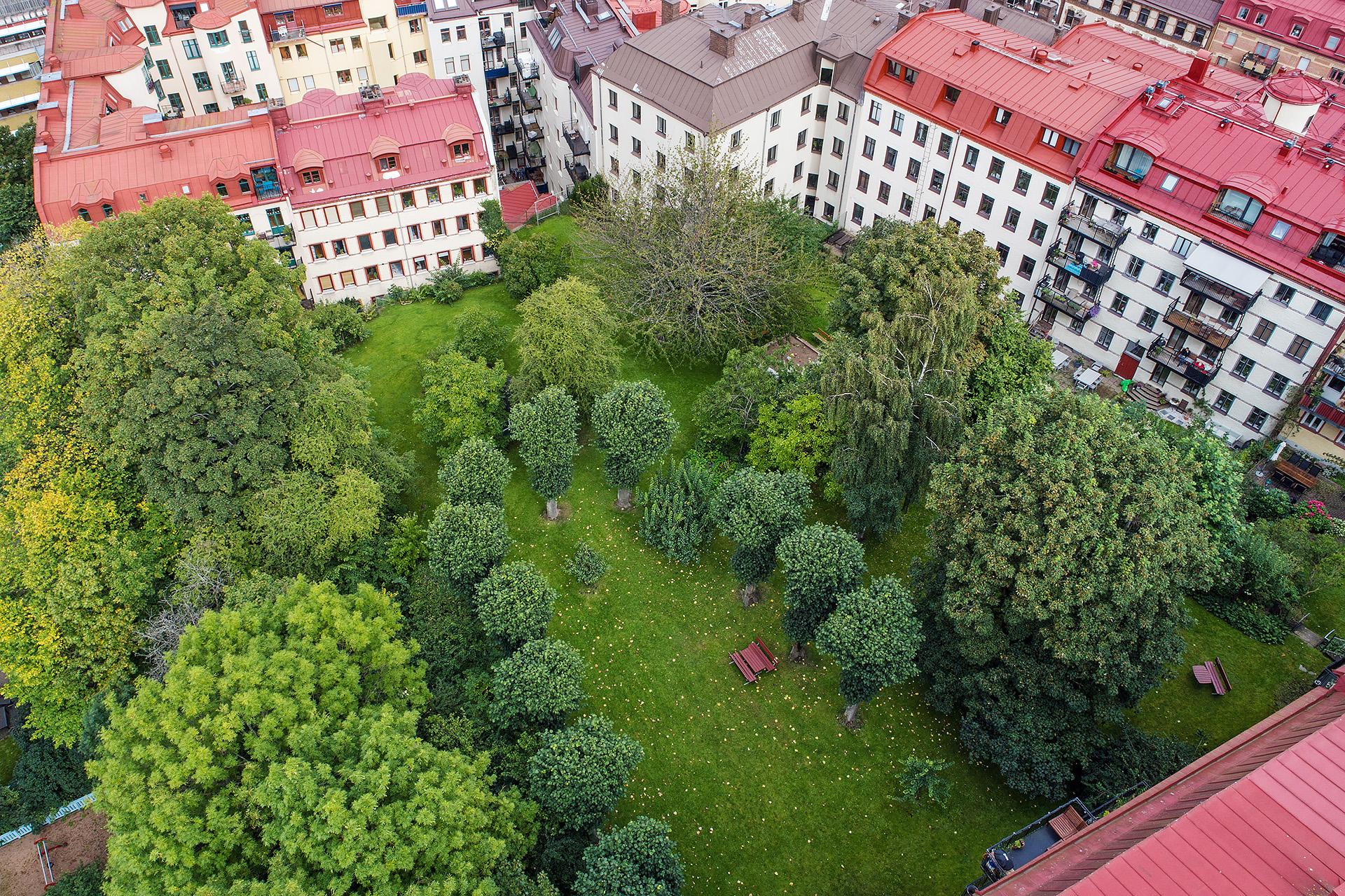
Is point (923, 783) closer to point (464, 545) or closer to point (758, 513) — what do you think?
point (758, 513)

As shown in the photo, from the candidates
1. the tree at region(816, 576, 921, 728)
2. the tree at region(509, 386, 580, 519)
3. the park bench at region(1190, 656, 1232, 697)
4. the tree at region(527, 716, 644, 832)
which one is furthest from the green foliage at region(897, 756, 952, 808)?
the tree at region(509, 386, 580, 519)

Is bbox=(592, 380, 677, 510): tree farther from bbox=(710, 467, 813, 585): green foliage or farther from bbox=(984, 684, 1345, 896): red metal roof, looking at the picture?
bbox=(984, 684, 1345, 896): red metal roof

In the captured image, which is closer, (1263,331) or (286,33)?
(1263,331)

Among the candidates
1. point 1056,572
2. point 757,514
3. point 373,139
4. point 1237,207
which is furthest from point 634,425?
point 1237,207

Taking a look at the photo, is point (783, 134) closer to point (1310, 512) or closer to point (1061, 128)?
point (1061, 128)

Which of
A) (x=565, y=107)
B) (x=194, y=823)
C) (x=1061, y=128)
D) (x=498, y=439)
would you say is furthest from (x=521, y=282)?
(x=194, y=823)
